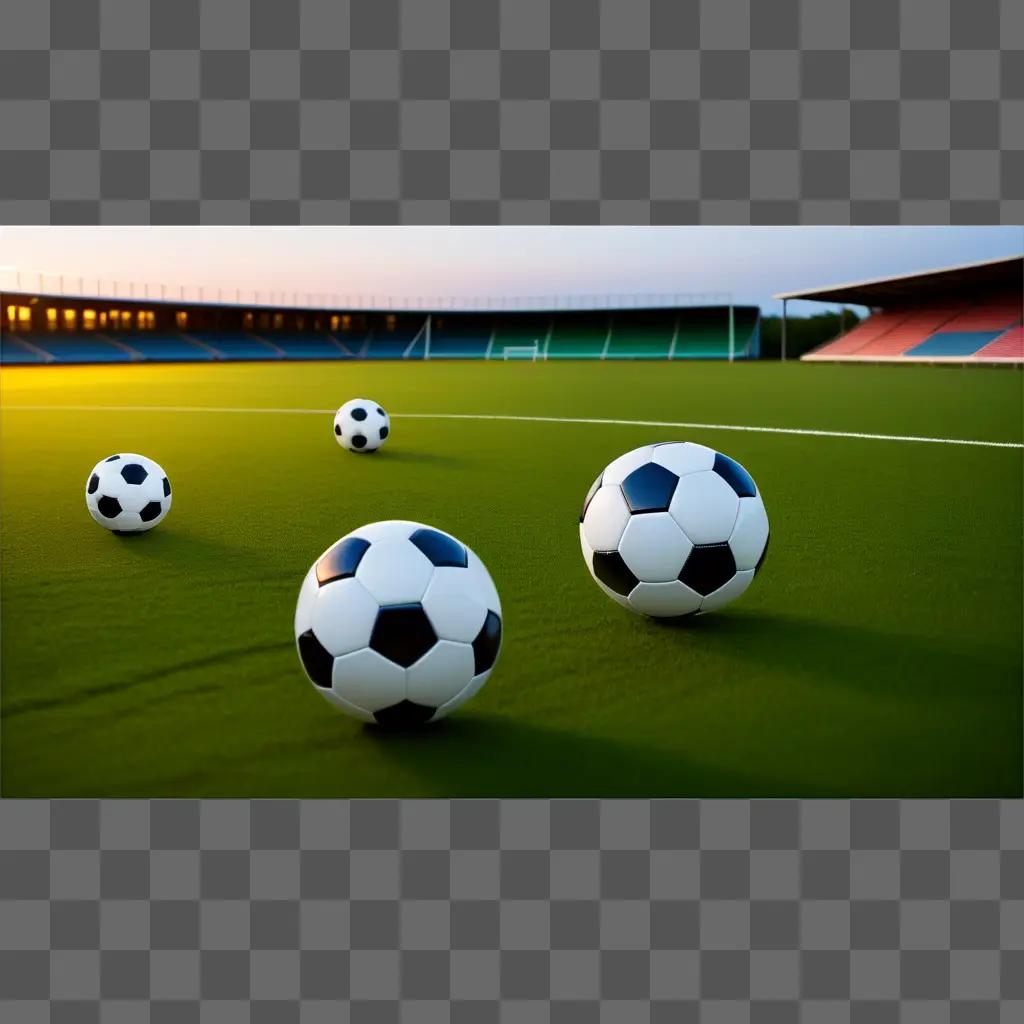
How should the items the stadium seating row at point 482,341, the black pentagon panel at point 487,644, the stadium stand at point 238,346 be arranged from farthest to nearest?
the stadium stand at point 238,346, the stadium seating row at point 482,341, the black pentagon panel at point 487,644

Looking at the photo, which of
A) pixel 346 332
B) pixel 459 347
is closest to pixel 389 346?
pixel 346 332

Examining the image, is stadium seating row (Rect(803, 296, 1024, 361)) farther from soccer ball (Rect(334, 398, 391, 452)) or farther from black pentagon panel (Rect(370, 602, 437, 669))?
black pentagon panel (Rect(370, 602, 437, 669))

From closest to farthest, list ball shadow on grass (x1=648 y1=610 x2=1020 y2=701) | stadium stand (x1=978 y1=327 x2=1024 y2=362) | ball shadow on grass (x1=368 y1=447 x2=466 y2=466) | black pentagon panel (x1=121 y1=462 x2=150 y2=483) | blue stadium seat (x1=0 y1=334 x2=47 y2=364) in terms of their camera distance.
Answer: ball shadow on grass (x1=648 y1=610 x2=1020 y2=701), black pentagon panel (x1=121 y1=462 x2=150 y2=483), ball shadow on grass (x1=368 y1=447 x2=466 y2=466), stadium stand (x1=978 y1=327 x2=1024 y2=362), blue stadium seat (x1=0 y1=334 x2=47 y2=364)

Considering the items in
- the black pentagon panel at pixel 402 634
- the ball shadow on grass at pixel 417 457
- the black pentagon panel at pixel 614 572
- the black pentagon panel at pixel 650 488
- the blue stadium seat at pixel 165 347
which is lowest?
the black pentagon panel at pixel 402 634

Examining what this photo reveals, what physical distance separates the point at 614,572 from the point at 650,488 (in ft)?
1.58

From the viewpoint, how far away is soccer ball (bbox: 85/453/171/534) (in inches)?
261

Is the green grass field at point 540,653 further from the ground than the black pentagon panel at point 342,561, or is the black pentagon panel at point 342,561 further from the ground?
the black pentagon panel at point 342,561

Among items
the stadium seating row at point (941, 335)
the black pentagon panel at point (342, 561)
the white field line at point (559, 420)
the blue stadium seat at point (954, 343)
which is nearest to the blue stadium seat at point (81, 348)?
the white field line at point (559, 420)

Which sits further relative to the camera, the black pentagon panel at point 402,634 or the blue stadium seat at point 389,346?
the blue stadium seat at point 389,346

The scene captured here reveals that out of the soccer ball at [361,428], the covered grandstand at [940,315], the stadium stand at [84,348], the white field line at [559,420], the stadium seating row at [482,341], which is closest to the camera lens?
the soccer ball at [361,428]

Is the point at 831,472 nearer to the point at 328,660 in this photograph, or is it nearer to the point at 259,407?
the point at 328,660

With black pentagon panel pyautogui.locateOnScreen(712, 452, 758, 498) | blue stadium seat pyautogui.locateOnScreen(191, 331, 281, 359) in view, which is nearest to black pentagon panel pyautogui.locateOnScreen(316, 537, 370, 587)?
black pentagon panel pyautogui.locateOnScreen(712, 452, 758, 498)

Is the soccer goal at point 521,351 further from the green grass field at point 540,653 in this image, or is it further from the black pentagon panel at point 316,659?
the black pentagon panel at point 316,659

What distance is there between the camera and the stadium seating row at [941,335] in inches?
1572
